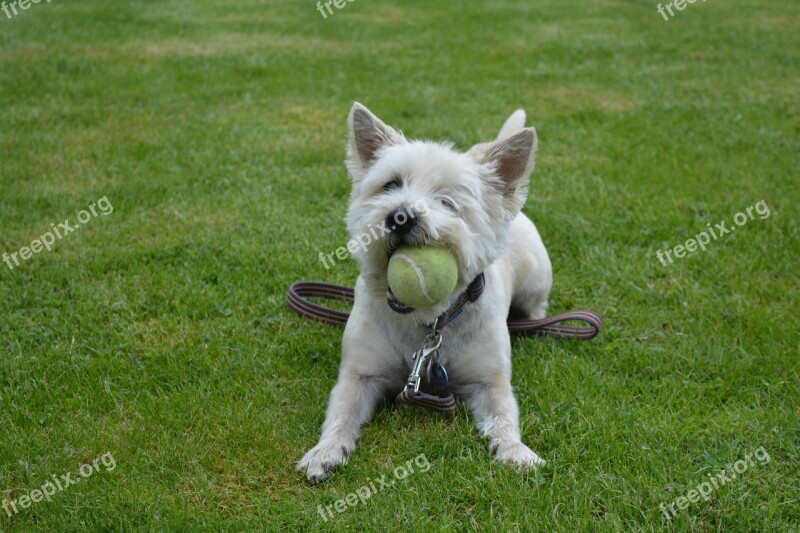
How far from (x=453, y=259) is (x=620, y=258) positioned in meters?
2.77

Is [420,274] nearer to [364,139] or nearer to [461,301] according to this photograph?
[461,301]

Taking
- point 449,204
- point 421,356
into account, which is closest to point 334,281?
point 421,356

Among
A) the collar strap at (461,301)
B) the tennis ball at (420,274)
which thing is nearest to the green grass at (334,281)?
the collar strap at (461,301)

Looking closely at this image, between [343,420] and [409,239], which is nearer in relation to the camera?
[409,239]

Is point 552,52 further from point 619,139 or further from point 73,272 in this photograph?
point 73,272

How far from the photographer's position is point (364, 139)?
3.92 m

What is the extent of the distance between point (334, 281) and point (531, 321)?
151 cm

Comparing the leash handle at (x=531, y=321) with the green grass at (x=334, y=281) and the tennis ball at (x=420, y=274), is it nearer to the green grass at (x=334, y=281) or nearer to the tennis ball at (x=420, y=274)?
the green grass at (x=334, y=281)

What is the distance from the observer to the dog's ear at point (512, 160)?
3.73 metres

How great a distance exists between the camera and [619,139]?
27.2 ft

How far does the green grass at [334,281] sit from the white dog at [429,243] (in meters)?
0.15

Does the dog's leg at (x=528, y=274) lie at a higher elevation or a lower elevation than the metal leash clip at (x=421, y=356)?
lower

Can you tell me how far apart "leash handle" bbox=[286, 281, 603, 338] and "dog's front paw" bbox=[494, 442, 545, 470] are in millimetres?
1285

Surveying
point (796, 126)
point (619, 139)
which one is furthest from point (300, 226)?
point (796, 126)
